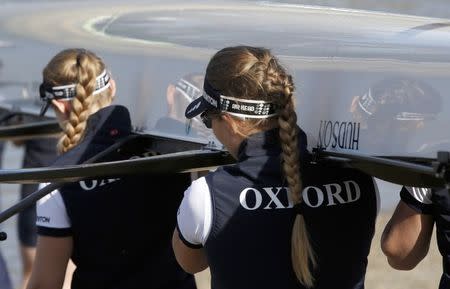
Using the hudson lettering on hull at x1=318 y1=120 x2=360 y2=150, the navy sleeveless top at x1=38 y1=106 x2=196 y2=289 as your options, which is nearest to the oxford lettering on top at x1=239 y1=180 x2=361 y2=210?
the hudson lettering on hull at x1=318 y1=120 x2=360 y2=150

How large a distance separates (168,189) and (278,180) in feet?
2.51

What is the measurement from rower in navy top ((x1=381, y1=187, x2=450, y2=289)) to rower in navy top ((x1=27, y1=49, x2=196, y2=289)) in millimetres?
829

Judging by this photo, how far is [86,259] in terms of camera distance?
2977 millimetres

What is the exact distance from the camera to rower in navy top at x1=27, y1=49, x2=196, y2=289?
288 centimetres

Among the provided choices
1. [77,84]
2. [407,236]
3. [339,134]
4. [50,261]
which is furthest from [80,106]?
[407,236]

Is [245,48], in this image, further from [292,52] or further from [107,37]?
[107,37]

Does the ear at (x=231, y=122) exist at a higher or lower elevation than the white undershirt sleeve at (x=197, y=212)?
higher

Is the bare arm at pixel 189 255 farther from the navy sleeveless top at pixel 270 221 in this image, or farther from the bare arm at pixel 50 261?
the bare arm at pixel 50 261

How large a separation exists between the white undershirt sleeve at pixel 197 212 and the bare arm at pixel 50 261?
72cm

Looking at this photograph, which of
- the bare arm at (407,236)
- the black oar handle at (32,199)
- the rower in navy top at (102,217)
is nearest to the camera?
the bare arm at (407,236)

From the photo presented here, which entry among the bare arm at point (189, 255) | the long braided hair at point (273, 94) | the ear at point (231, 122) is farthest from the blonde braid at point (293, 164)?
the bare arm at point (189, 255)

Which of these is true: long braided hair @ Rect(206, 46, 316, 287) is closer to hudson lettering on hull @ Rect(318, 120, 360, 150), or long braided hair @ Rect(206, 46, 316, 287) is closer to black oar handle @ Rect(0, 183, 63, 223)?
hudson lettering on hull @ Rect(318, 120, 360, 150)

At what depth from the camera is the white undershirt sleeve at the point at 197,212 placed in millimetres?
2252

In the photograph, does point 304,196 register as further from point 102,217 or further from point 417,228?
point 102,217
